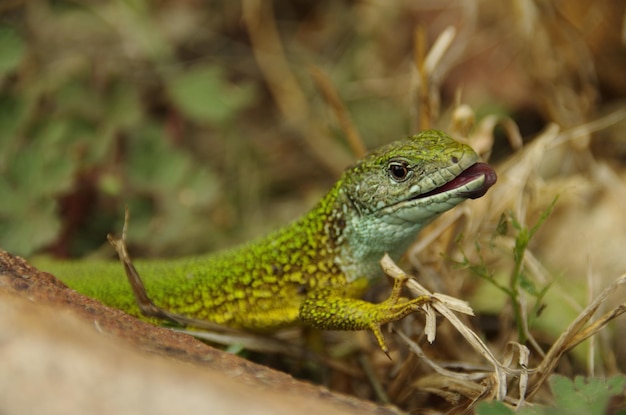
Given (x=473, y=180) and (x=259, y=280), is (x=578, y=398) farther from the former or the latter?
(x=259, y=280)

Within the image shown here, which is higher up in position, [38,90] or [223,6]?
[223,6]

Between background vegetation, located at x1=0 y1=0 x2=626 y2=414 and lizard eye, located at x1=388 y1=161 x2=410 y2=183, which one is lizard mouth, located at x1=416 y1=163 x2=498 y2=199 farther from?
background vegetation, located at x1=0 y1=0 x2=626 y2=414

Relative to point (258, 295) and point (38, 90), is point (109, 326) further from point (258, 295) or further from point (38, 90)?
point (38, 90)

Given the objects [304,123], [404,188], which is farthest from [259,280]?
[304,123]

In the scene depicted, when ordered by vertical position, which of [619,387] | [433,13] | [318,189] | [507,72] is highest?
[433,13]

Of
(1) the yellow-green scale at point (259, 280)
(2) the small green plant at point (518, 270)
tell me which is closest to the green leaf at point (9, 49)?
(1) the yellow-green scale at point (259, 280)

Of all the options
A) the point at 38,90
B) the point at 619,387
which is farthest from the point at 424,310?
the point at 38,90
